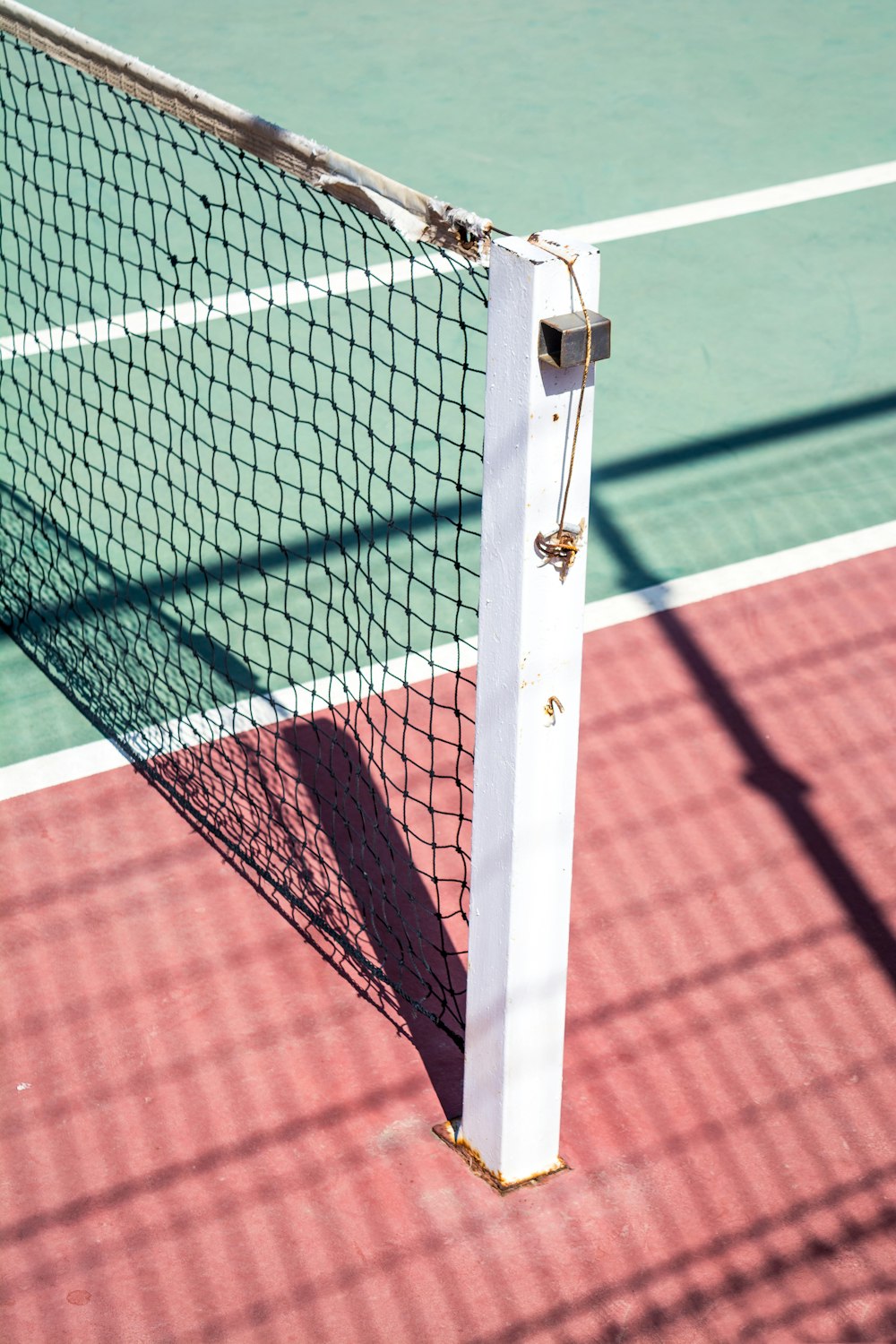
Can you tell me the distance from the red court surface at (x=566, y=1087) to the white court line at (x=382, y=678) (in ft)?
0.53

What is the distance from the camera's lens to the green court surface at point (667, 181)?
6.17 m

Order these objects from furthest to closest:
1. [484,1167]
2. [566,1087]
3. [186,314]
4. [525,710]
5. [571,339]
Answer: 1. [186,314]
2. [566,1087]
3. [484,1167]
4. [525,710]
5. [571,339]

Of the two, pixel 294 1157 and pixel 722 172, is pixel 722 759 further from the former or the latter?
pixel 722 172

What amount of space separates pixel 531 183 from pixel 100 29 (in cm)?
411

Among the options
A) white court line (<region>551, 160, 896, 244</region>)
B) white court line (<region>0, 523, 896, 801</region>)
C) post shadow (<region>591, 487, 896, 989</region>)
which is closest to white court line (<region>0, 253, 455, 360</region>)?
white court line (<region>551, 160, 896, 244</region>)

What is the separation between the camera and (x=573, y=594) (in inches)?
113

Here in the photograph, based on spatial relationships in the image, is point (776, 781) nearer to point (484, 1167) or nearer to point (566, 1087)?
point (566, 1087)

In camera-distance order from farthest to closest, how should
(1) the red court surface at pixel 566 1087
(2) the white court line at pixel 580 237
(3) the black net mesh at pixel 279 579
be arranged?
(2) the white court line at pixel 580 237
(3) the black net mesh at pixel 279 579
(1) the red court surface at pixel 566 1087

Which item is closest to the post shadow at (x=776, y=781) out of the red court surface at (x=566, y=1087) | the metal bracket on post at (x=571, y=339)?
the red court surface at (x=566, y=1087)

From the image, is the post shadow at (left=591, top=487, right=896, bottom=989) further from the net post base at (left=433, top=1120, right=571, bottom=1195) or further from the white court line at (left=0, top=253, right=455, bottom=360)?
the white court line at (left=0, top=253, right=455, bottom=360)

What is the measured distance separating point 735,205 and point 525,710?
656cm

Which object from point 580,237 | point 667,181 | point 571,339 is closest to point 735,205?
point 667,181

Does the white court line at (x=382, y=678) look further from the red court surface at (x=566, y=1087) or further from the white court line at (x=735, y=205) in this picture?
the white court line at (x=735, y=205)

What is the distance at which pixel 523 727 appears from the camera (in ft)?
9.61
